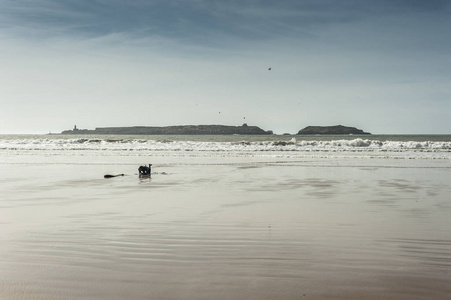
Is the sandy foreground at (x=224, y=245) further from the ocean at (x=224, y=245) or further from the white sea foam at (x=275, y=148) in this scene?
the white sea foam at (x=275, y=148)

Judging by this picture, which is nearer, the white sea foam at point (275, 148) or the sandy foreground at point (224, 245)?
the sandy foreground at point (224, 245)

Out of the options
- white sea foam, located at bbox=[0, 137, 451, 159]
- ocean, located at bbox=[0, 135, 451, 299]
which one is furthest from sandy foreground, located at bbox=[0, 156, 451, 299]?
white sea foam, located at bbox=[0, 137, 451, 159]

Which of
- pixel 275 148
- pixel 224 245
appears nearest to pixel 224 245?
pixel 224 245

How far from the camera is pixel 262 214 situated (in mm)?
8305

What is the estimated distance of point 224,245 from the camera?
19.3 ft

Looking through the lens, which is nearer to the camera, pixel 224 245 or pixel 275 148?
pixel 224 245

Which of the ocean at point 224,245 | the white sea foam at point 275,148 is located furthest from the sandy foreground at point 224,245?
the white sea foam at point 275,148

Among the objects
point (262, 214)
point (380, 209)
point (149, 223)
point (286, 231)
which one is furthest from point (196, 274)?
point (380, 209)

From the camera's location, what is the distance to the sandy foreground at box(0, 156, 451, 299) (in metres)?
4.18

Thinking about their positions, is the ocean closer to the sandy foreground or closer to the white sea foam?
the sandy foreground

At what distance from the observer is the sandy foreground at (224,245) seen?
165 inches

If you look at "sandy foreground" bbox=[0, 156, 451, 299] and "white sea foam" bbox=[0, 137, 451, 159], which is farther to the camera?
"white sea foam" bbox=[0, 137, 451, 159]

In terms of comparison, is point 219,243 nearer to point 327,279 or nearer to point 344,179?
point 327,279

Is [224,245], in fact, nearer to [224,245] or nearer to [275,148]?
[224,245]
